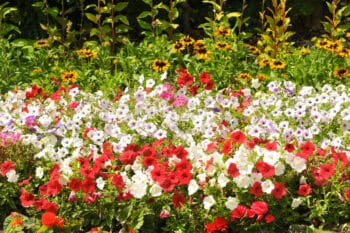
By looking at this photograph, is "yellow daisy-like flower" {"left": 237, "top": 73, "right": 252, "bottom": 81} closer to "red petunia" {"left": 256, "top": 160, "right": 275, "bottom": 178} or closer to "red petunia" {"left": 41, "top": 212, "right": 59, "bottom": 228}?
"red petunia" {"left": 256, "top": 160, "right": 275, "bottom": 178}

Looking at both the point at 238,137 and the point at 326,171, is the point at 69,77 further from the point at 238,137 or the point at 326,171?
the point at 326,171

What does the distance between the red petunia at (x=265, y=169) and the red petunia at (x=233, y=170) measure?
126 millimetres

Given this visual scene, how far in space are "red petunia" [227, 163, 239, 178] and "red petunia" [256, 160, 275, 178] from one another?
13cm

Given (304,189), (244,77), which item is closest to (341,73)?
(244,77)

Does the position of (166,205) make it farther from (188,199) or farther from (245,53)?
(245,53)

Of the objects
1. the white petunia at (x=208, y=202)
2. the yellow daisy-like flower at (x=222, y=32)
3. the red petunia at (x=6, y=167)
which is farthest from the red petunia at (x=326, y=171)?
the yellow daisy-like flower at (x=222, y=32)

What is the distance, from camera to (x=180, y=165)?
404 cm

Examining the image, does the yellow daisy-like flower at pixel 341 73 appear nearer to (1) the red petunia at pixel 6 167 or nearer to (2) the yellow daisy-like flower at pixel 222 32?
(2) the yellow daisy-like flower at pixel 222 32

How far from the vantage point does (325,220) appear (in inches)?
160

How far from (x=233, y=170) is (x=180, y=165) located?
0.32 metres

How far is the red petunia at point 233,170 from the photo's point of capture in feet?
12.9

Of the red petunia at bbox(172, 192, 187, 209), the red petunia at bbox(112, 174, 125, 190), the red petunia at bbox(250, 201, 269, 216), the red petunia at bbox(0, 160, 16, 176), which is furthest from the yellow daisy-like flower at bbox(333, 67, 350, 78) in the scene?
the red petunia at bbox(0, 160, 16, 176)

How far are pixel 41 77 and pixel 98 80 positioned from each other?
57 cm

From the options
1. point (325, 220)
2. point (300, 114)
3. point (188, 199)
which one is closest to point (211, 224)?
point (188, 199)
